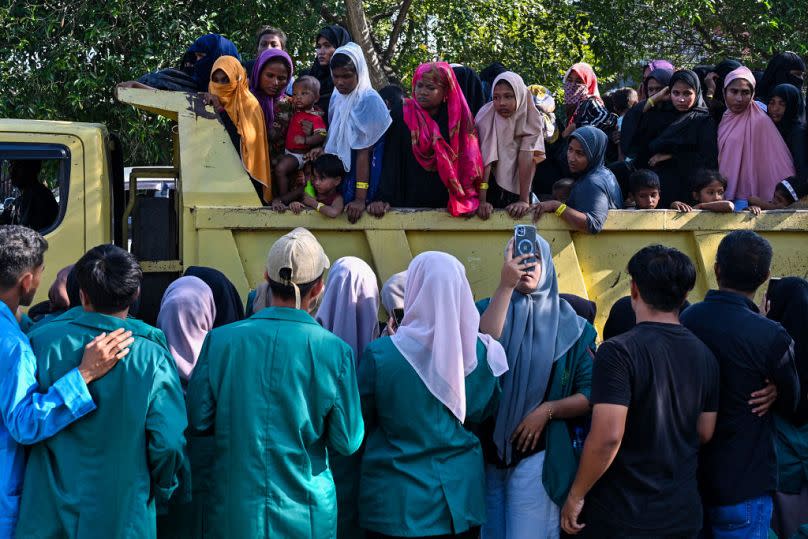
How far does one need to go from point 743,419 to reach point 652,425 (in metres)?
0.47

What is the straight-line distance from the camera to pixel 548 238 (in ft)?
16.6

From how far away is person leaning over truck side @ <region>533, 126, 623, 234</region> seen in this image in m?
5.02

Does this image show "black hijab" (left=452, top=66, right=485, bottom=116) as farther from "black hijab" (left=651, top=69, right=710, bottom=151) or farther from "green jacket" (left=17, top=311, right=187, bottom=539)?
"green jacket" (left=17, top=311, right=187, bottom=539)

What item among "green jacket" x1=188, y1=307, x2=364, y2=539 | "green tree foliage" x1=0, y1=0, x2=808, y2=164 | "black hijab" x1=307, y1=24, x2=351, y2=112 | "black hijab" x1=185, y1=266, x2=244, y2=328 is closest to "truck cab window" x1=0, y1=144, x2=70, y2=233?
"black hijab" x1=185, y1=266, x2=244, y2=328

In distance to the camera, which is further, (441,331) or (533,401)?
(533,401)

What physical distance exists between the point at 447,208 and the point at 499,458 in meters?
1.78

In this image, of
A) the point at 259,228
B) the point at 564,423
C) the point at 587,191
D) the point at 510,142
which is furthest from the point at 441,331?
the point at 510,142

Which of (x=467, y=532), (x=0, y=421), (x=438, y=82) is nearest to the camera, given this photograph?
(x=0, y=421)

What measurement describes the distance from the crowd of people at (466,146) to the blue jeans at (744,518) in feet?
6.18

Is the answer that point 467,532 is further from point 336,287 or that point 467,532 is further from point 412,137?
point 412,137

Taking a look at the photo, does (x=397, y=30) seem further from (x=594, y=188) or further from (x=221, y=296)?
(x=221, y=296)

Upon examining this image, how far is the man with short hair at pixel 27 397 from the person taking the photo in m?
2.94

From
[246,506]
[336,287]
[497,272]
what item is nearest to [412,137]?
[497,272]

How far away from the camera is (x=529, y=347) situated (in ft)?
11.8
